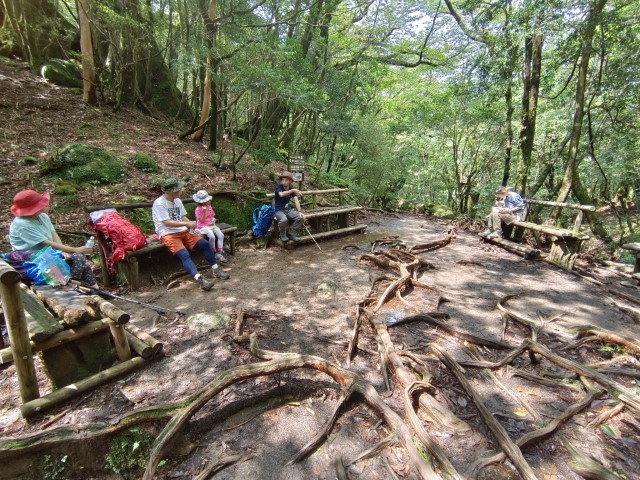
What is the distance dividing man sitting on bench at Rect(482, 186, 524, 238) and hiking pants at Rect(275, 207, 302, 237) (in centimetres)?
506

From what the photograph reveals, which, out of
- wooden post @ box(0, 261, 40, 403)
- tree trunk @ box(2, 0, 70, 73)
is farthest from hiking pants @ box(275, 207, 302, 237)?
tree trunk @ box(2, 0, 70, 73)

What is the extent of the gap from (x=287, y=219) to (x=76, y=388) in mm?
4744

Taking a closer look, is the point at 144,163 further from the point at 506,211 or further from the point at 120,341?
the point at 506,211

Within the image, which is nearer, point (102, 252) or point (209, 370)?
point (209, 370)

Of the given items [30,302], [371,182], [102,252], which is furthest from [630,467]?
[371,182]

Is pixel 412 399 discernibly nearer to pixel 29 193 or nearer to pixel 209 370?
pixel 209 370

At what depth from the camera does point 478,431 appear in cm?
222

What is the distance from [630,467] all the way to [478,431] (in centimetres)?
88

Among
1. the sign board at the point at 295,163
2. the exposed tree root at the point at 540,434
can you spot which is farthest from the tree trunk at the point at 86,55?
the exposed tree root at the point at 540,434

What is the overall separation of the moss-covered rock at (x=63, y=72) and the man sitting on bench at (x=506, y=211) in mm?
13418

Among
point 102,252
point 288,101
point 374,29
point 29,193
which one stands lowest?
point 102,252

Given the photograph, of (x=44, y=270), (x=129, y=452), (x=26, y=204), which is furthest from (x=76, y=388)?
(x=26, y=204)

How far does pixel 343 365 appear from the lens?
2.96 meters

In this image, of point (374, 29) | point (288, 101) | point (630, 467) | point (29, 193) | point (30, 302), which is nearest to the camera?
point (630, 467)
